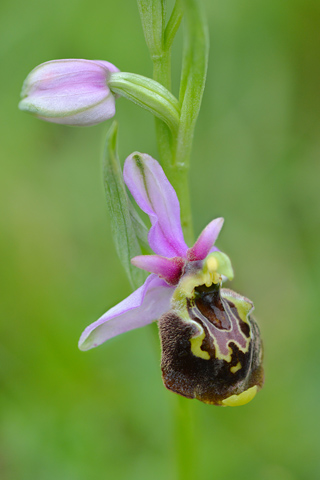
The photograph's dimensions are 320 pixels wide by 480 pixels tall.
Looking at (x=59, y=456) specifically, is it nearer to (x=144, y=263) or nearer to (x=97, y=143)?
(x=144, y=263)

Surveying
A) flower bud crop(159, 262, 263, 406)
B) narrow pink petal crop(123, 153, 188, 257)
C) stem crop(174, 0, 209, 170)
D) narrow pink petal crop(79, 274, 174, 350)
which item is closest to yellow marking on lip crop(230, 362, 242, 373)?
flower bud crop(159, 262, 263, 406)

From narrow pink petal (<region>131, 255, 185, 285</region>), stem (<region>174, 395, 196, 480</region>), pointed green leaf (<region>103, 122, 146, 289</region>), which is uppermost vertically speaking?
pointed green leaf (<region>103, 122, 146, 289</region>)

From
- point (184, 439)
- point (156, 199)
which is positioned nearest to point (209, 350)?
point (156, 199)

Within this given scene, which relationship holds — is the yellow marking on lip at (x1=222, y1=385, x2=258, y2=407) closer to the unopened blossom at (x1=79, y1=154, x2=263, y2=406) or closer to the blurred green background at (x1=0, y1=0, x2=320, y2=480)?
the unopened blossom at (x1=79, y1=154, x2=263, y2=406)

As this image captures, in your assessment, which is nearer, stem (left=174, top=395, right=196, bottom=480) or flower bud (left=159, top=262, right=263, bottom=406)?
flower bud (left=159, top=262, right=263, bottom=406)

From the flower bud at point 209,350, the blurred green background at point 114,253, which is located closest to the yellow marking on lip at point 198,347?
the flower bud at point 209,350

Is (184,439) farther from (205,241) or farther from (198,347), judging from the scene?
(205,241)
